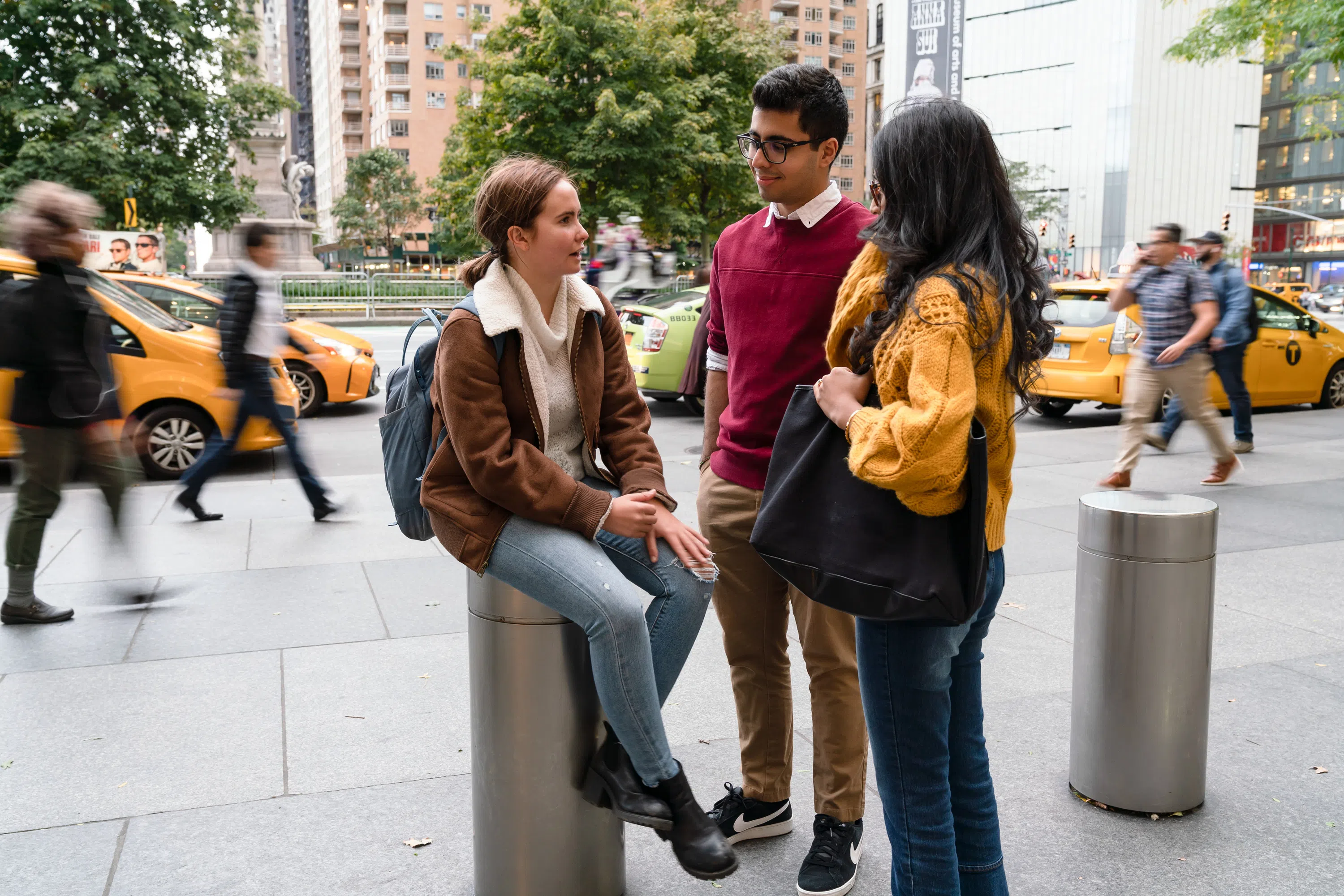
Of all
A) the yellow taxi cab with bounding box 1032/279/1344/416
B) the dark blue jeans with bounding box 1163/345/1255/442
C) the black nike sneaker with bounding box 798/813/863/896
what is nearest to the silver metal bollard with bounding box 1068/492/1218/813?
the black nike sneaker with bounding box 798/813/863/896

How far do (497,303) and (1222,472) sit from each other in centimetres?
747

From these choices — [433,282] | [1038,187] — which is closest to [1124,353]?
[433,282]

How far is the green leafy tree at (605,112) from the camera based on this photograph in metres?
32.0

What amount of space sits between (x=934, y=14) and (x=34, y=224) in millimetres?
59669

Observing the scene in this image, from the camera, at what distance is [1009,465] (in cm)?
229

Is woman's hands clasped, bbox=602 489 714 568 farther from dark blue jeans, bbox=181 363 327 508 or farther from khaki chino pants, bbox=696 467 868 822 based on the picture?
dark blue jeans, bbox=181 363 327 508

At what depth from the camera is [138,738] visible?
3.92 metres

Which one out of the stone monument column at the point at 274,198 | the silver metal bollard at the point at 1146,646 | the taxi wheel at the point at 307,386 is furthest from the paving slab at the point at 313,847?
the stone monument column at the point at 274,198

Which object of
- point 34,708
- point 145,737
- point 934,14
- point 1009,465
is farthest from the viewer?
point 934,14

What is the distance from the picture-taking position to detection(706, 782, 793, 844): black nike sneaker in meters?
3.20

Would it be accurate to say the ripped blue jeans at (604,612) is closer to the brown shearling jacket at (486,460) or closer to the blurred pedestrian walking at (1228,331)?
the brown shearling jacket at (486,460)

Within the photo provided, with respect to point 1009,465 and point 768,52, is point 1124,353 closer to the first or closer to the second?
point 1009,465

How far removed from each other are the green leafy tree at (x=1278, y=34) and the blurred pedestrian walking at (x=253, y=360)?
10761 millimetres

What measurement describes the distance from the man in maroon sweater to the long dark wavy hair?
0.59 m
